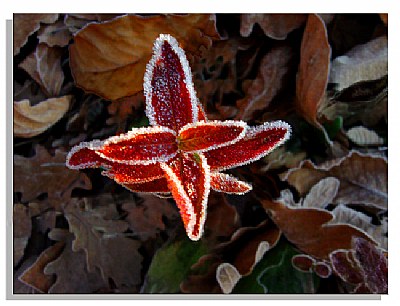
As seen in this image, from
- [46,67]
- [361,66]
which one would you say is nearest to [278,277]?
[361,66]

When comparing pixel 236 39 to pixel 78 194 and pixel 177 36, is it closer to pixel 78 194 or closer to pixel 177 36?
pixel 177 36

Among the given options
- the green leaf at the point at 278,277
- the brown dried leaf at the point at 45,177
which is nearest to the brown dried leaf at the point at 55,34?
the brown dried leaf at the point at 45,177

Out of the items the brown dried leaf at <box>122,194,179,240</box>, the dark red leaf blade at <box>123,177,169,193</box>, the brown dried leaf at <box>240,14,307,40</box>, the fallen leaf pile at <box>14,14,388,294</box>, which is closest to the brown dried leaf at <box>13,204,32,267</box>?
the fallen leaf pile at <box>14,14,388,294</box>

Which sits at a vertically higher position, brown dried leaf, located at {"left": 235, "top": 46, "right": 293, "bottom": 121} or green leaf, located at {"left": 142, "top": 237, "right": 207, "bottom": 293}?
brown dried leaf, located at {"left": 235, "top": 46, "right": 293, "bottom": 121}

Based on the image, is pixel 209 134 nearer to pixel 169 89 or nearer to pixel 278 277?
pixel 169 89

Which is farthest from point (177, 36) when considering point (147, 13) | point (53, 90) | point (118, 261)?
point (118, 261)

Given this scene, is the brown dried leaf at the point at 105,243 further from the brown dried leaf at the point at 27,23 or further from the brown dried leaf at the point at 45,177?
the brown dried leaf at the point at 27,23

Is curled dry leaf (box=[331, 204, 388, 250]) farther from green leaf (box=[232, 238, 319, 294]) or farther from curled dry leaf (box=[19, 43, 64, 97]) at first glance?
curled dry leaf (box=[19, 43, 64, 97])
